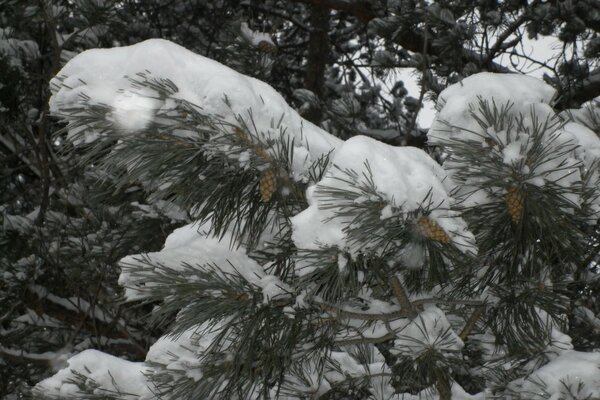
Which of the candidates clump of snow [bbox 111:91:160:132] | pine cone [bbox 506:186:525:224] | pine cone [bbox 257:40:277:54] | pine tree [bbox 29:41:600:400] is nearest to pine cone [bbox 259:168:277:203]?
pine tree [bbox 29:41:600:400]

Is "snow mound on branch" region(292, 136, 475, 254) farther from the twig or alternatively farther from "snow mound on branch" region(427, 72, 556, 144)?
the twig

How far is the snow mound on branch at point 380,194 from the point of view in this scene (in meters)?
1.43

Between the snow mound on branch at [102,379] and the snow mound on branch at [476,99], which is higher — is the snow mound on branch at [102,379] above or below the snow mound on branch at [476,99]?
below

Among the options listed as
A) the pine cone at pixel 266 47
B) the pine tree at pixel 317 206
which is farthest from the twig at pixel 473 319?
the pine cone at pixel 266 47

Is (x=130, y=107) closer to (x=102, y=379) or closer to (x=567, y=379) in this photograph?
(x=102, y=379)

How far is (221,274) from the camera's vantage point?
1762 millimetres

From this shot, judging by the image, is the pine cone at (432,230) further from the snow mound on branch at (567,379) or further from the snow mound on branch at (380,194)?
the snow mound on branch at (567,379)

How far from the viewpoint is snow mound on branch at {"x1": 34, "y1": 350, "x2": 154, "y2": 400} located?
2.27 meters

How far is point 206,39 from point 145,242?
2.62 meters

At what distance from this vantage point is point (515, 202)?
1.51m

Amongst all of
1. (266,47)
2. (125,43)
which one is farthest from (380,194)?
(125,43)

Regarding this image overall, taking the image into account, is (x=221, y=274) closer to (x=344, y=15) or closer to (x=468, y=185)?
(x=468, y=185)

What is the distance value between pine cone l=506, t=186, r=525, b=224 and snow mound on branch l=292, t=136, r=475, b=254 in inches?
4.4

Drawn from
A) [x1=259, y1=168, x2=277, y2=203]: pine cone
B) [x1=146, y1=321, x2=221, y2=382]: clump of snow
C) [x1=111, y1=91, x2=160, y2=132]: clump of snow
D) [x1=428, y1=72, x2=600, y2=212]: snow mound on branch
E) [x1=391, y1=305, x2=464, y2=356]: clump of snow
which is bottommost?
[x1=146, y1=321, x2=221, y2=382]: clump of snow
